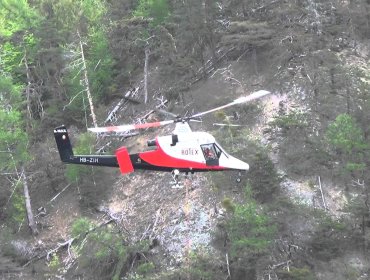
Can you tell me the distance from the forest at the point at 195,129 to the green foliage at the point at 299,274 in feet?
0.48

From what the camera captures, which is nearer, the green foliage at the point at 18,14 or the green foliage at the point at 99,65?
the green foliage at the point at 99,65

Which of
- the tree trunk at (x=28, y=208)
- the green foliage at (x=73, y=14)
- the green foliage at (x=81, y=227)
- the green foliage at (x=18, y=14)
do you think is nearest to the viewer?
the green foliage at (x=81, y=227)

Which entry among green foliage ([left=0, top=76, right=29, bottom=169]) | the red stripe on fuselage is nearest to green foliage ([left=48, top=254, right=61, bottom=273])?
green foliage ([left=0, top=76, right=29, bottom=169])

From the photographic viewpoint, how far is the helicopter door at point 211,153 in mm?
20361

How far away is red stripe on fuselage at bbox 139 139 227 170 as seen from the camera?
2061 cm

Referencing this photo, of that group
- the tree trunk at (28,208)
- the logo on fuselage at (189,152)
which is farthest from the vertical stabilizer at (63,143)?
the tree trunk at (28,208)

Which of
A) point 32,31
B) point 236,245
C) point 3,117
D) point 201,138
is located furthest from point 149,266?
point 32,31

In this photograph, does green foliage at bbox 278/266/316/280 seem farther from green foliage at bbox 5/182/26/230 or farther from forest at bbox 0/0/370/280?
green foliage at bbox 5/182/26/230

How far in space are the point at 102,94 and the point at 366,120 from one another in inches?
765

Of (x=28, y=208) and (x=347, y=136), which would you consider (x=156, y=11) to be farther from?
(x=347, y=136)

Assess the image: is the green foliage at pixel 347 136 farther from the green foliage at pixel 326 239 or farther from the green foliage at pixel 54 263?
the green foliage at pixel 54 263

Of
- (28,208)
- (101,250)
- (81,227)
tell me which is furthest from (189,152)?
(28,208)

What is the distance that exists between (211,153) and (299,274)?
6.98m

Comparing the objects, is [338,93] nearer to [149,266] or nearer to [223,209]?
[223,209]
